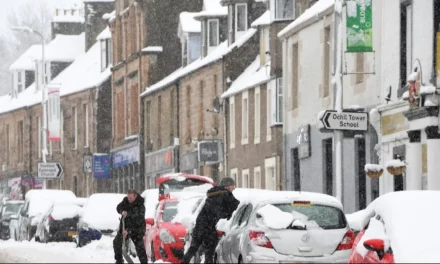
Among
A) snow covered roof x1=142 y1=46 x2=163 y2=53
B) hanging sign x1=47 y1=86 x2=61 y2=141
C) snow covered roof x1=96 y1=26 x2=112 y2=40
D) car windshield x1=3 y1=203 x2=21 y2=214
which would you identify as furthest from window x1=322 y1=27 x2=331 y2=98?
snow covered roof x1=96 y1=26 x2=112 y2=40

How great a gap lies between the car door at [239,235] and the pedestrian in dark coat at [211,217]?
1.31 metres

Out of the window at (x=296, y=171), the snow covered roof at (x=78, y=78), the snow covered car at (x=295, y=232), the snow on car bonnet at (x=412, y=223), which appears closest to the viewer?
the snow on car bonnet at (x=412, y=223)

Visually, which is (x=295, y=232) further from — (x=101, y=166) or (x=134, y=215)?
(x=101, y=166)

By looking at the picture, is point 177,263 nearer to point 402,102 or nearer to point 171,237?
point 171,237

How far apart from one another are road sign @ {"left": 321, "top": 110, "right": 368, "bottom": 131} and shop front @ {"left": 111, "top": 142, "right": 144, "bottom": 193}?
40427mm

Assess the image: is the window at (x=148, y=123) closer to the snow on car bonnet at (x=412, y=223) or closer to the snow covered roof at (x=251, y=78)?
the snow covered roof at (x=251, y=78)

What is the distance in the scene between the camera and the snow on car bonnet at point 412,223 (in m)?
14.6

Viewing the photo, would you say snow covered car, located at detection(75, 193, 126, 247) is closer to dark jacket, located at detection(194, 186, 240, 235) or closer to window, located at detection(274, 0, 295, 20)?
window, located at detection(274, 0, 295, 20)

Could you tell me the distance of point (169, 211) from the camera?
2844 cm

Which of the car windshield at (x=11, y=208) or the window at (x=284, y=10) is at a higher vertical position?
the window at (x=284, y=10)

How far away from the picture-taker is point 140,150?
67.8m

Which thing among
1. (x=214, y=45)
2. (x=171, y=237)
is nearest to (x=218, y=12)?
(x=214, y=45)

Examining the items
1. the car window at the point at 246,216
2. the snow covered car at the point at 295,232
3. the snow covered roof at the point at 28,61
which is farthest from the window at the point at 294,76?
the snow covered roof at the point at 28,61

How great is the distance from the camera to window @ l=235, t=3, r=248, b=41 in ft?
184
